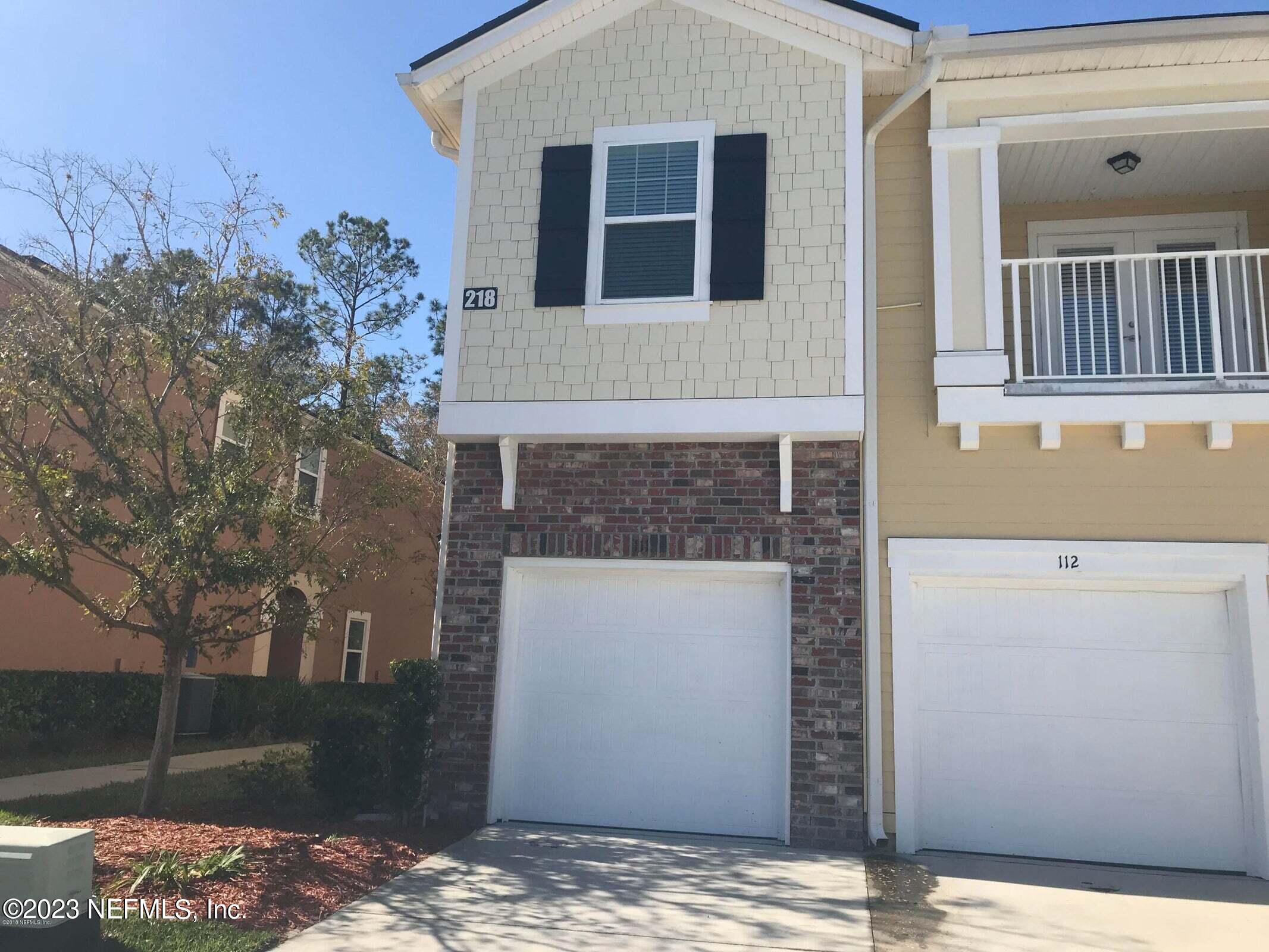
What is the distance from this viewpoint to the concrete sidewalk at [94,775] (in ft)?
29.7

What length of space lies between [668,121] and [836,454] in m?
3.30

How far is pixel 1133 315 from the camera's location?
9.37 metres

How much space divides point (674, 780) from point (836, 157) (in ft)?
17.6

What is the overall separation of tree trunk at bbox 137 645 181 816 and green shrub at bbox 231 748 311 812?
2.24 ft

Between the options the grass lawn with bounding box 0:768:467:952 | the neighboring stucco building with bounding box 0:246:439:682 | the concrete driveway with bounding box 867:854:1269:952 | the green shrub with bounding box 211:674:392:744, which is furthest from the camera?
the green shrub with bounding box 211:674:392:744

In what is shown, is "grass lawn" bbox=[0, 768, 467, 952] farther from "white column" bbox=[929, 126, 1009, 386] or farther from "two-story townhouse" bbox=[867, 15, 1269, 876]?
"white column" bbox=[929, 126, 1009, 386]

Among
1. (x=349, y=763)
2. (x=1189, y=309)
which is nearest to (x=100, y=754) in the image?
(x=349, y=763)

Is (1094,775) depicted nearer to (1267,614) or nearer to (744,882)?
(1267,614)

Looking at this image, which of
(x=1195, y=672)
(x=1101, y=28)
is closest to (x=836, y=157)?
(x=1101, y=28)

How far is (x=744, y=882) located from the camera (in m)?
6.70

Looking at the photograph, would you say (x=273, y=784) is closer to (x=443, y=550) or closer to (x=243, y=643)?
(x=443, y=550)

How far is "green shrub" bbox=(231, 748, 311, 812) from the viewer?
8516 millimetres

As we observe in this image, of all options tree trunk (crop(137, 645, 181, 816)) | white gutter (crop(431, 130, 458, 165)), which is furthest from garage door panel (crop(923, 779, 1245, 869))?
white gutter (crop(431, 130, 458, 165))

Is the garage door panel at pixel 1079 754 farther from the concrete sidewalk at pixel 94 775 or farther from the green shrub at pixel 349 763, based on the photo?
the concrete sidewalk at pixel 94 775
